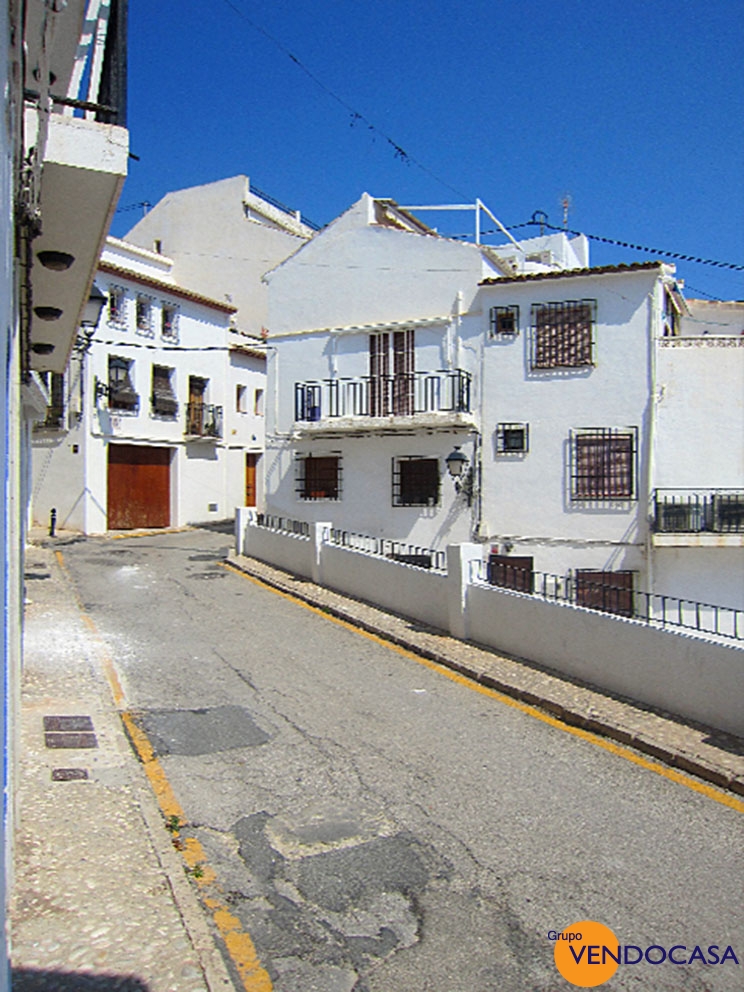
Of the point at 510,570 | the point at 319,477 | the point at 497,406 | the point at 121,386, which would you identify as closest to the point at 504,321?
the point at 497,406

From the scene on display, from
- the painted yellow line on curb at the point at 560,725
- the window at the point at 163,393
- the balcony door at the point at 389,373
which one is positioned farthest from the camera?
the window at the point at 163,393

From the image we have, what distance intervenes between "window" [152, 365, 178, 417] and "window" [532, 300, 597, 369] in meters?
14.3

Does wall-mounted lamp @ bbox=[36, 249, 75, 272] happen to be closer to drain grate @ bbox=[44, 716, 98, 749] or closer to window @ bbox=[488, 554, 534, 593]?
drain grate @ bbox=[44, 716, 98, 749]

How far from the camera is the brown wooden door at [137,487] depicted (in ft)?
86.6

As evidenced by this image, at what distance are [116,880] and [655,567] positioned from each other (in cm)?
1424

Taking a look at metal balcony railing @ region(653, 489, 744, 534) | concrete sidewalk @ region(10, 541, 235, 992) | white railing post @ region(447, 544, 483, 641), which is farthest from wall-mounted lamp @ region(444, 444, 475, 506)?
concrete sidewalk @ region(10, 541, 235, 992)

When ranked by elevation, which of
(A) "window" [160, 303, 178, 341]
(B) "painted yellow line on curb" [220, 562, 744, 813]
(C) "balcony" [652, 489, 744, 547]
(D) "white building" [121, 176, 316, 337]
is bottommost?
(B) "painted yellow line on curb" [220, 562, 744, 813]

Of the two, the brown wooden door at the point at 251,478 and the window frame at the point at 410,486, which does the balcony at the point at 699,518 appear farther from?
the brown wooden door at the point at 251,478

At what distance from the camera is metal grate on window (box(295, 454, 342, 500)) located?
803 inches

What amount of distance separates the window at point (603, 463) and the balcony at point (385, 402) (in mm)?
2473

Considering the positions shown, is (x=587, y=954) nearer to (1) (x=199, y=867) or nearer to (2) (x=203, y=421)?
(1) (x=199, y=867)

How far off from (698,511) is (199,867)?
14.2 meters

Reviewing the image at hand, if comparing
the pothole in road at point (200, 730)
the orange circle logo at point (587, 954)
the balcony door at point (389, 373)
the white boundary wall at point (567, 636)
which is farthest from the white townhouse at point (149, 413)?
the orange circle logo at point (587, 954)

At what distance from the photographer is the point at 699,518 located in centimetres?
1662
